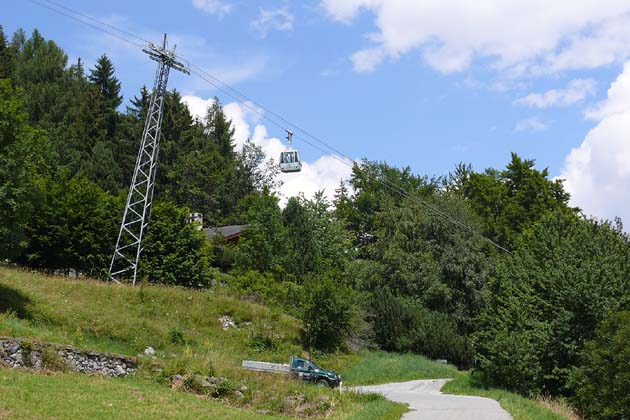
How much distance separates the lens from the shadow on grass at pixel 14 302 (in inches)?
955

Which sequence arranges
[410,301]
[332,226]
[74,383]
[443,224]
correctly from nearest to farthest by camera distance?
[74,383]
[410,301]
[443,224]
[332,226]

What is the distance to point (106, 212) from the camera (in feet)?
123

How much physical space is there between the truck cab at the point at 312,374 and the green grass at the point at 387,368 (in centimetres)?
407

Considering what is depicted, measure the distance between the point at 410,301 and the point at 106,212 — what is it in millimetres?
22041

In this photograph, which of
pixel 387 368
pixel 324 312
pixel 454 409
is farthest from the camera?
pixel 324 312

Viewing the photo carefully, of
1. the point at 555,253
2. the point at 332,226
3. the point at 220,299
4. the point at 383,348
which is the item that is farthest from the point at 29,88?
the point at 555,253

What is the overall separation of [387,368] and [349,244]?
23913mm

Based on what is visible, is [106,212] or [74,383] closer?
[74,383]

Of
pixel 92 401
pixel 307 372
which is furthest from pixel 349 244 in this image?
pixel 92 401

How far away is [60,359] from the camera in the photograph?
1903 cm

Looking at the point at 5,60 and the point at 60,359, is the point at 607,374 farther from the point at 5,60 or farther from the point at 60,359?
the point at 5,60

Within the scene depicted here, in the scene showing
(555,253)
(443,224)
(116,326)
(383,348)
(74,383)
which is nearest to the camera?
(74,383)

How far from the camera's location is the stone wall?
17.9 metres

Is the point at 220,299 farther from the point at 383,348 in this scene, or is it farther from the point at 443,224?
the point at 443,224
